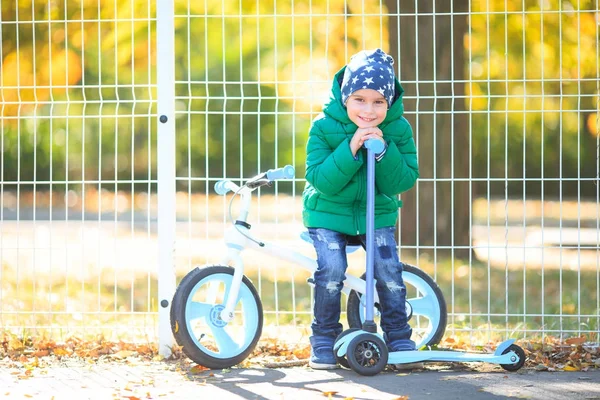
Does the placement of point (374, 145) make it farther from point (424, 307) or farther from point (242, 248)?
point (424, 307)

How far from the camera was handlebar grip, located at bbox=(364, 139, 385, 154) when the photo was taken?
4.45 meters

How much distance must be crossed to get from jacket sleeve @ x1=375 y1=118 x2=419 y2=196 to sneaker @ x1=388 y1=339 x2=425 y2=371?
740mm

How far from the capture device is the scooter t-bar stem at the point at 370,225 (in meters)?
4.45

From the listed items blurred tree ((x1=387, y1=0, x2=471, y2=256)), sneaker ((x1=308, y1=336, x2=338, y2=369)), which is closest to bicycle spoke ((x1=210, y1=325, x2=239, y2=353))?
sneaker ((x1=308, y1=336, x2=338, y2=369))

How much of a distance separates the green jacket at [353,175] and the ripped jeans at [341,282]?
7 centimetres

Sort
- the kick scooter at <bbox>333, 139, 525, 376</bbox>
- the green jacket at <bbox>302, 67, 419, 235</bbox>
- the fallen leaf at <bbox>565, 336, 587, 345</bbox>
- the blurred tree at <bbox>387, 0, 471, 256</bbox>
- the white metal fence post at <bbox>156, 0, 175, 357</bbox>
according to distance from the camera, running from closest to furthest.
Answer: the kick scooter at <bbox>333, 139, 525, 376</bbox> < the green jacket at <bbox>302, 67, 419, 235</bbox> < the white metal fence post at <bbox>156, 0, 175, 357</bbox> < the fallen leaf at <bbox>565, 336, 587, 345</bbox> < the blurred tree at <bbox>387, 0, 471, 256</bbox>

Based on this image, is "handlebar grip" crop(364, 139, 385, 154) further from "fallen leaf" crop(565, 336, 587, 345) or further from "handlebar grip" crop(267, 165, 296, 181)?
"fallen leaf" crop(565, 336, 587, 345)

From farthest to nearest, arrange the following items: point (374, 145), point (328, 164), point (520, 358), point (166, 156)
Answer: point (166, 156) → point (520, 358) → point (328, 164) → point (374, 145)

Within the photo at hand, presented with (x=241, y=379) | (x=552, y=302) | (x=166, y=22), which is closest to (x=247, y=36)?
(x=552, y=302)

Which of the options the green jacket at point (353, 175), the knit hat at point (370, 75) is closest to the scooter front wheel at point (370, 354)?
the green jacket at point (353, 175)

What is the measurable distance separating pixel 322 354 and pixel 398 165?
101 cm

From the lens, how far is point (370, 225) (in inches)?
176

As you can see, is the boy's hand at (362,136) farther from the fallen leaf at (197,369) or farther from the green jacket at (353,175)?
the fallen leaf at (197,369)

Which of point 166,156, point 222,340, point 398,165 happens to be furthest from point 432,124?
point 222,340
